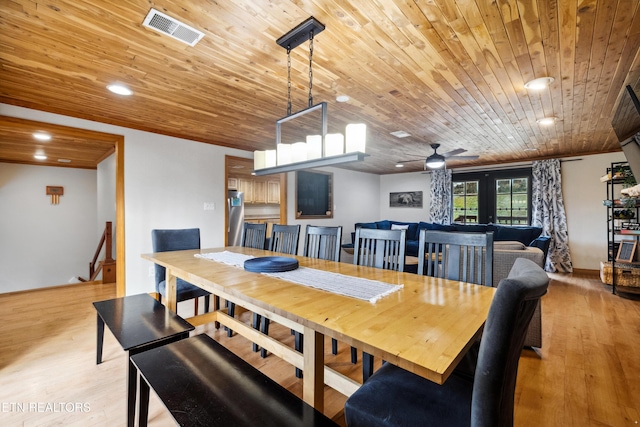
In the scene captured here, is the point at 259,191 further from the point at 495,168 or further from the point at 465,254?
the point at 465,254

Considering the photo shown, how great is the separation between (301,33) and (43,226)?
6958 mm

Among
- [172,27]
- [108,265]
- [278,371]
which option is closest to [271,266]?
[278,371]

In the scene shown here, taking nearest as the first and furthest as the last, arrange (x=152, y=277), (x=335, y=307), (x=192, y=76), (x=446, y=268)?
→ 1. (x=335, y=307)
2. (x=446, y=268)
3. (x=192, y=76)
4. (x=152, y=277)

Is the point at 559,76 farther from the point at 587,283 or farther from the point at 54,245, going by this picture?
the point at 54,245

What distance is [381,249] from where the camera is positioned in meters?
2.12

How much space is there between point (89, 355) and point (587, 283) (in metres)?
6.80

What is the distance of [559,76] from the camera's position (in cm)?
236

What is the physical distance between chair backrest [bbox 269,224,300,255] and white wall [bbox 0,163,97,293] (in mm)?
5703

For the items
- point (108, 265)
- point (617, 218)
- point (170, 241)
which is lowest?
point (108, 265)

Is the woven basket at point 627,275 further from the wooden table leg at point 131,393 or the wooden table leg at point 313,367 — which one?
the wooden table leg at point 131,393

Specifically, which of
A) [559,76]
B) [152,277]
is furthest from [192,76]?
[559,76]

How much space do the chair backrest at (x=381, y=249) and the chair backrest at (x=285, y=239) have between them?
74 cm

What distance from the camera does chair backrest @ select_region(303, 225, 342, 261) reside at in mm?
2436

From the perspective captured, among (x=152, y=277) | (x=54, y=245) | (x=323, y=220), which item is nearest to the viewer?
(x=152, y=277)
